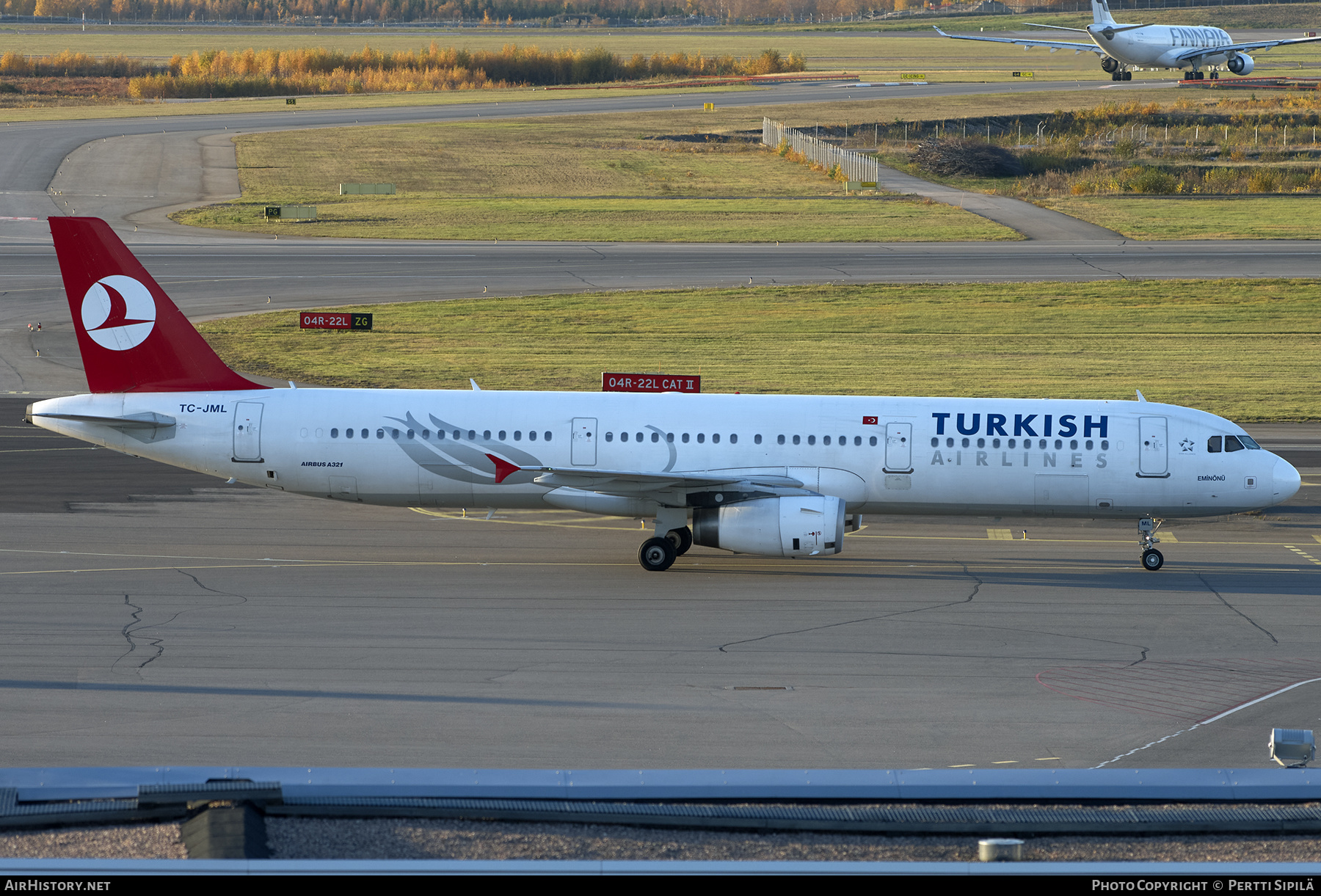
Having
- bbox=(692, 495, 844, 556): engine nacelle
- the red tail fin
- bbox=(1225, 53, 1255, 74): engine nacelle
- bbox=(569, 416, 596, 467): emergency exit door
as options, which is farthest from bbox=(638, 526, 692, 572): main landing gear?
bbox=(1225, 53, 1255, 74): engine nacelle

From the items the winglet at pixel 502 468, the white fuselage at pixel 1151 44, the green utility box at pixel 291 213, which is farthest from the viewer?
the white fuselage at pixel 1151 44

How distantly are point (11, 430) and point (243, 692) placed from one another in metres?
26.5

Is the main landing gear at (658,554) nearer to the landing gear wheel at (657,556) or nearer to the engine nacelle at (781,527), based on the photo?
the landing gear wheel at (657,556)

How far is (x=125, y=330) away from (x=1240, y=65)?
13616 centimetres

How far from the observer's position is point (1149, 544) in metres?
32.4

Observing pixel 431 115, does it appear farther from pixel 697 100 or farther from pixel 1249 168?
pixel 1249 168

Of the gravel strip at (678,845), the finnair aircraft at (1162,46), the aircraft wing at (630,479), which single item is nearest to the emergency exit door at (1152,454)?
the aircraft wing at (630,479)

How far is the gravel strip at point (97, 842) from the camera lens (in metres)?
11.1

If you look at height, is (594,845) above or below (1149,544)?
above

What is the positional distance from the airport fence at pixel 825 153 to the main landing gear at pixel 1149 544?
73.7 metres

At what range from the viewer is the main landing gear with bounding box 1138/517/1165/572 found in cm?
3206

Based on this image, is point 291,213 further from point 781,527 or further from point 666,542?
point 781,527

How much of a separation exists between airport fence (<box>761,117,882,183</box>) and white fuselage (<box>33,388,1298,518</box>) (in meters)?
73.9

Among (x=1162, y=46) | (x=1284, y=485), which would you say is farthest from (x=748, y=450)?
(x=1162, y=46)
